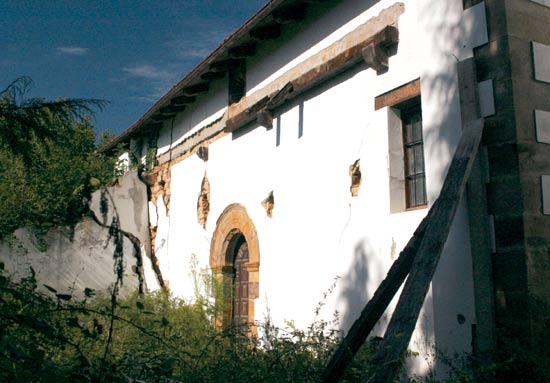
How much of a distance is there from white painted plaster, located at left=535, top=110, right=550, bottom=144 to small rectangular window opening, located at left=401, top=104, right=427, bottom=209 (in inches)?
52.6

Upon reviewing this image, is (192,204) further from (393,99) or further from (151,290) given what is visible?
(393,99)

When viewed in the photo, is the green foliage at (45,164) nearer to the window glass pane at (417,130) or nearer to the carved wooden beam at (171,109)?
the carved wooden beam at (171,109)

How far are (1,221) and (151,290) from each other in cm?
346

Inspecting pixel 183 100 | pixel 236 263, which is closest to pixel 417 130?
pixel 236 263

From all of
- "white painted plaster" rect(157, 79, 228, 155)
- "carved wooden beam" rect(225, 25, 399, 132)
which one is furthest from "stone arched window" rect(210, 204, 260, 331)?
"white painted plaster" rect(157, 79, 228, 155)

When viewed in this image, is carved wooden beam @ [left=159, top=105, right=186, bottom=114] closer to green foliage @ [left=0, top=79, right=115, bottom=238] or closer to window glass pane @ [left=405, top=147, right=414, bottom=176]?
green foliage @ [left=0, top=79, right=115, bottom=238]

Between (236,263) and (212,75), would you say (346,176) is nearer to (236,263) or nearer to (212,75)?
(236,263)

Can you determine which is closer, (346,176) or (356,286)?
(356,286)

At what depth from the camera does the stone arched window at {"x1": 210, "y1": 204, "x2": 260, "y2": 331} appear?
8.70 meters

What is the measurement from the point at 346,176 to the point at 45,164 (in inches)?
139

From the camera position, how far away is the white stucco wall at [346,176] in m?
5.08

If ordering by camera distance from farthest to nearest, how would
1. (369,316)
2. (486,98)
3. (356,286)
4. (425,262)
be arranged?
1. (356,286)
2. (486,98)
3. (369,316)
4. (425,262)

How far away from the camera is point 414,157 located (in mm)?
5996

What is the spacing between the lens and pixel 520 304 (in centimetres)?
441
